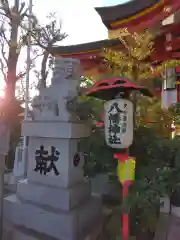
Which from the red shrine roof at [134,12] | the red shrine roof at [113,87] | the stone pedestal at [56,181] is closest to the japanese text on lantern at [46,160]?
the stone pedestal at [56,181]

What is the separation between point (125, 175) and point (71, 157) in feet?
3.35

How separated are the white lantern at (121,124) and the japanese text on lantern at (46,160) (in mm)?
1098

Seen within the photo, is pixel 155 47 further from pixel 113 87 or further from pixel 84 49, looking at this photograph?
pixel 113 87

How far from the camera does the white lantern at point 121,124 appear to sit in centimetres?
248

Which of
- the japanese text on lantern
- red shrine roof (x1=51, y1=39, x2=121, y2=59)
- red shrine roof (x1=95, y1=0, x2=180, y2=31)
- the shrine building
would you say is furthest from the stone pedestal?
red shrine roof (x1=95, y1=0, x2=180, y2=31)

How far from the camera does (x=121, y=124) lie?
8.19 feet

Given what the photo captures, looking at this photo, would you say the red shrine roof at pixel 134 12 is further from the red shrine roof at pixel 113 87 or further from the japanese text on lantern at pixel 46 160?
the japanese text on lantern at pixel 46 160

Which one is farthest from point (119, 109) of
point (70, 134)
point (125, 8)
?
point (125, 8)

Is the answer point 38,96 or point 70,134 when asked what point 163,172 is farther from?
point 38,96

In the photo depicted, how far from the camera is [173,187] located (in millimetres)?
2561

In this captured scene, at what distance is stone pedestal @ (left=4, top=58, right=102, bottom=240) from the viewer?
10.4 ft

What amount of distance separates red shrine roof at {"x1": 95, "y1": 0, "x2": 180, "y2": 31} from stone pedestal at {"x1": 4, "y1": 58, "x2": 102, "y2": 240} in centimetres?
237

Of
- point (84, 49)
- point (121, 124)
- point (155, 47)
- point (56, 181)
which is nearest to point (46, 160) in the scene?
point (56, 181)

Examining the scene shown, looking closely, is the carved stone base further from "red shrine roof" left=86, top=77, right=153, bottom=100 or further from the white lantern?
"red shrine roof" left=86, top=77, right=153, bottom=100
